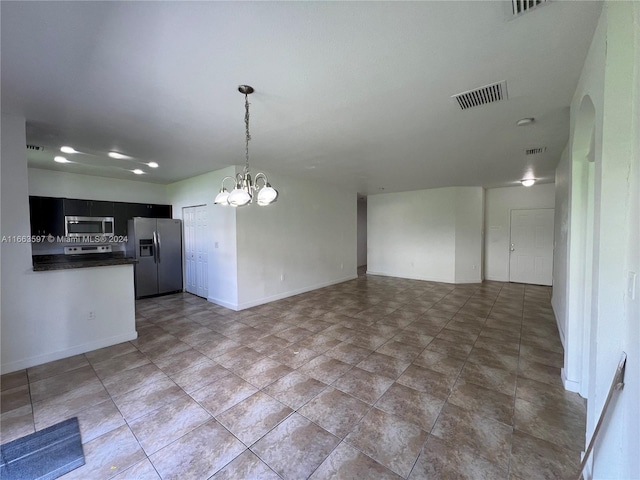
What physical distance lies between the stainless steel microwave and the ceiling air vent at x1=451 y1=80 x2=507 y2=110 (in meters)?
6.72

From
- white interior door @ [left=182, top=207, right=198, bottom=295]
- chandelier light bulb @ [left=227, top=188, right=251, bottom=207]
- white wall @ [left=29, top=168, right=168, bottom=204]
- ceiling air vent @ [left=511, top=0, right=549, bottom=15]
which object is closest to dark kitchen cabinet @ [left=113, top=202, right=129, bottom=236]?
white wall @ [left=29, top=168, right=168, bottom=204]

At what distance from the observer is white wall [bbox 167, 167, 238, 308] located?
15.4 feet

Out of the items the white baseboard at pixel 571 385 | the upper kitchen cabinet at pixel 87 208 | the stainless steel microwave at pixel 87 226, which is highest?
the upper kitchen cabinet at pixel 87 208

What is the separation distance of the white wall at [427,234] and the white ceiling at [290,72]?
3280 millimetres

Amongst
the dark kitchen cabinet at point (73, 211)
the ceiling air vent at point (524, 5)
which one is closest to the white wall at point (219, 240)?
the dark kitchen cabinet at point (73, 211)

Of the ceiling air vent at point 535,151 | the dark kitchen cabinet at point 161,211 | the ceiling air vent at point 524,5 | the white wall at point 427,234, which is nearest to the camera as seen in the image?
the ceiling air vent at point 524,5

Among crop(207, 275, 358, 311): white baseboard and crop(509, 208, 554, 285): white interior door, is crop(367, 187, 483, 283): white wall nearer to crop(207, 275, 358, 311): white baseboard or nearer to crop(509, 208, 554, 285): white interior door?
crop(509, 208, 554, 285): white interior door

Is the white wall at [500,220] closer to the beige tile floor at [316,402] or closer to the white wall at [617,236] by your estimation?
the beige tile floor at [316,402]

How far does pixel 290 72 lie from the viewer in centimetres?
190

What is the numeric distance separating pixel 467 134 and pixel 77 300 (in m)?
5.28

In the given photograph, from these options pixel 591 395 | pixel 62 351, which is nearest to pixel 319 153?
pixel 591 395

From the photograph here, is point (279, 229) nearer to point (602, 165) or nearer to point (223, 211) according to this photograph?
point (223, 211)

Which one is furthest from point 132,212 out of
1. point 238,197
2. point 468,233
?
point 468,233

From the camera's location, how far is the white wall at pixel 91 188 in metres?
4.88
